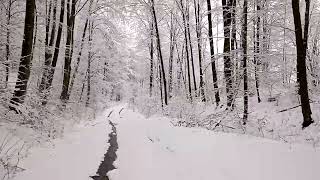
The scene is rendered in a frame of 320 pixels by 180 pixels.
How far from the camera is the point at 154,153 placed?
9062 millimetres

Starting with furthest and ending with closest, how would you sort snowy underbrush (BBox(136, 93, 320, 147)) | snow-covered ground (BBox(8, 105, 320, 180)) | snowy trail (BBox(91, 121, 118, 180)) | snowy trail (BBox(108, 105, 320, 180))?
snowy underbrush (BBox(136, 93, 320, 147)) < snowy trail (BBox(91, 121, 118, 180)) < snow-covered ground (BBox(8, 105, 320, 180)) < snowy trail (BBox(108, 105, 320, 180))

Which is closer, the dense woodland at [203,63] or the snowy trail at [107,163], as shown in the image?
the snowy trail at [107,163]

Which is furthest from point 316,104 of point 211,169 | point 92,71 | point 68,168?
point 92,71

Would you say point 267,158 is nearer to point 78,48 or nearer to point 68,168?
point 68,168

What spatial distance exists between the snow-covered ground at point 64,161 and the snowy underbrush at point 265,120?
4.33 meters

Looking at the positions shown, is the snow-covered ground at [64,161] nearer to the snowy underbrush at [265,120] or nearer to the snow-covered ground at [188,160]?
the snow-covered ground at [188,160]

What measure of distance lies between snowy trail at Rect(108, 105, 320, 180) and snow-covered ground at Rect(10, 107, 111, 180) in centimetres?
68

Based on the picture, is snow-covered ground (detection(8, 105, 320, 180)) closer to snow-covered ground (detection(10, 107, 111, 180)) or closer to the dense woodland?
snow-covered ground (detection(10, 107, 111, 180))

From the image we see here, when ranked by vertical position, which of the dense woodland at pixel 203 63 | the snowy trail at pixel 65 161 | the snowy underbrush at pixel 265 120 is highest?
the dense woodland at pixel 203 63

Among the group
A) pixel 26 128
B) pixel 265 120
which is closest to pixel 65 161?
pixel 26 128

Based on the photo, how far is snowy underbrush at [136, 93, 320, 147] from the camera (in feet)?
36.7

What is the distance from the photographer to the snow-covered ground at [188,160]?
5.69 m

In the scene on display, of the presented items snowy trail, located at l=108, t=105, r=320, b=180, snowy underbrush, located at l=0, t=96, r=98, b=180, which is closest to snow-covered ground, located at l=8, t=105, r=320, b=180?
snowy trail, located at l=108, t=105, r=320, b=180

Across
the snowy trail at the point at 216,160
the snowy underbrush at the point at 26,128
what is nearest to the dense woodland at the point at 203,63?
the snowy underbrush at the point at 26,128
